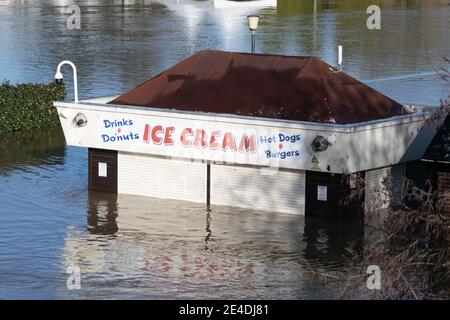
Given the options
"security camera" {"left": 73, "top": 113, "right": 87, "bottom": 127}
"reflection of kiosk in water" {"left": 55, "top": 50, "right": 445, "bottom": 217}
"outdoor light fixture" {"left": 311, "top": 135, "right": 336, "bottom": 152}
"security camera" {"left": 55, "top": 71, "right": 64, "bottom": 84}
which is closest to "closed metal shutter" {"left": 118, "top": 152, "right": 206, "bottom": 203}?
"reflection of kiosk in water" {"left": 55, "top": 50, "right": 445, "bottom": 217}

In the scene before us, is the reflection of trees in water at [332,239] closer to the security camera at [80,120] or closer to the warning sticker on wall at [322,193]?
the warning sticker on wall at [322,193]

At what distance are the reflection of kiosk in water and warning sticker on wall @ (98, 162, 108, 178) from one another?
41 mm

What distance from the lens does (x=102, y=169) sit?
34.2 meters

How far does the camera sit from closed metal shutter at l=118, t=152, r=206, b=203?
32625mm

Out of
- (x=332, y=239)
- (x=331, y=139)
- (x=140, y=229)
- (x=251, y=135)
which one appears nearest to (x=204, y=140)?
(x=251, y=135)

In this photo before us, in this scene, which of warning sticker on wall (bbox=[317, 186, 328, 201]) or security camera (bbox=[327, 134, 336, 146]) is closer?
security camera (bbox=[327, 134, 336, 146])

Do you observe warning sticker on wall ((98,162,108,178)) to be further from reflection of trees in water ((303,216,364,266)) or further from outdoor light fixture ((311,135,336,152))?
outdoor light fixture ((311,135,336,152))

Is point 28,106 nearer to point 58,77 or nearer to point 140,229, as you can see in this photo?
point 58,77

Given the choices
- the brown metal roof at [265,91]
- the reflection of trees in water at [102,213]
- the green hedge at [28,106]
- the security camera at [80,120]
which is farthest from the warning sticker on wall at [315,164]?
the green hedge at [28,106]
